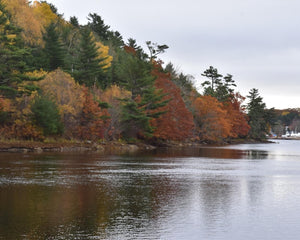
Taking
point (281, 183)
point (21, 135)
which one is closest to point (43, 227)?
point (281, 183)

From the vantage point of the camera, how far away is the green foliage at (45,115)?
180 feet

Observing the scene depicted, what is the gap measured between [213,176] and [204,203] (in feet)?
36.9

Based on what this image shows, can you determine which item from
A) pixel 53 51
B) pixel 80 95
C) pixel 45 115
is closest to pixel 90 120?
pixel 80 95

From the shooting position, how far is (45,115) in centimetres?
5506

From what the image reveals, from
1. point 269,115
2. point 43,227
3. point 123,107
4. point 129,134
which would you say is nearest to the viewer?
point 43,227

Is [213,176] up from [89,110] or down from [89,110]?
down

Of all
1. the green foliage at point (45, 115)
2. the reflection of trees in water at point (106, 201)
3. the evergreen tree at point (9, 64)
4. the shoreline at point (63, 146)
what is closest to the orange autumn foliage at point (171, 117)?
the shoreline at point (63, 146)

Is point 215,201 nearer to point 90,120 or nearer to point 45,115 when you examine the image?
point 45,115

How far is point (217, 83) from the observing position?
13462 cm

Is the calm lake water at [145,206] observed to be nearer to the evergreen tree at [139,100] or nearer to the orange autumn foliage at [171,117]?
the evergreen tree at [139,100]

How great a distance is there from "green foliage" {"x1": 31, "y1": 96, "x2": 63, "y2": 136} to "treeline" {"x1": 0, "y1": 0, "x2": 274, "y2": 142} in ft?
0.42

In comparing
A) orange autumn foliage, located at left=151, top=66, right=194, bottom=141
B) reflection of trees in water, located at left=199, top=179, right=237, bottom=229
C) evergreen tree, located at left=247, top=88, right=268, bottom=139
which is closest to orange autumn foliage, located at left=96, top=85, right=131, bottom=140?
orange autumn foliage, located at left=151, top=66, right=194, bottom=141

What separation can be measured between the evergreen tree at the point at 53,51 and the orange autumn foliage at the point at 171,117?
18946 millimetres

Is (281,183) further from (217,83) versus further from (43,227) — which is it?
(217,83)
